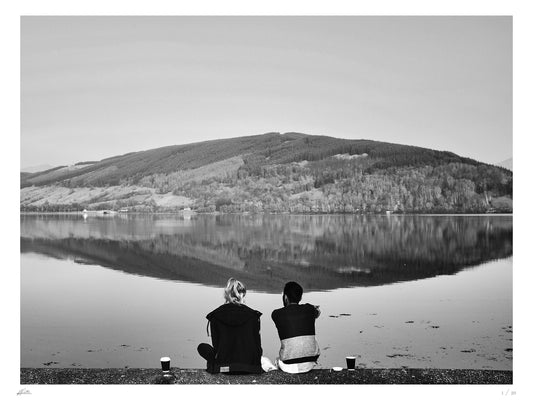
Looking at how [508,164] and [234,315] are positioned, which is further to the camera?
[508,164]

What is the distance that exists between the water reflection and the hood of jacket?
205 inches

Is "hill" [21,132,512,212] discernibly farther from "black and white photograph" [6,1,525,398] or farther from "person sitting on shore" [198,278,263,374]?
"person sitting on shore" [198,278,263,374]

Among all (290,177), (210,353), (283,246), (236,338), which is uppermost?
(290,177)

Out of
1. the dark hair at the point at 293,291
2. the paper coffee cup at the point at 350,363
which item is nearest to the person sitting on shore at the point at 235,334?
the dark hair at the point at 293,291

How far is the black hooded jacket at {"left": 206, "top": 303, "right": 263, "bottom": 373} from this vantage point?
14.0 ft

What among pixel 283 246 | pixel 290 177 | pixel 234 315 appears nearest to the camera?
pixel 234 315

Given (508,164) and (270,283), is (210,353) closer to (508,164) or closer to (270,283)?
(270,283)

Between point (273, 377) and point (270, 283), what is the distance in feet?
15.9

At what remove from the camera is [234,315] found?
13.9 ft

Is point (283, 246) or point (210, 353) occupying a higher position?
point (283, 246)

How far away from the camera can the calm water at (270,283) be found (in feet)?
22.1

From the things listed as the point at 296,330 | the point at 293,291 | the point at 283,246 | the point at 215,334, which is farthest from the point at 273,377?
the point at 283,246

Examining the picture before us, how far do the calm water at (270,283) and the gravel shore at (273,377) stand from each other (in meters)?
1.33
